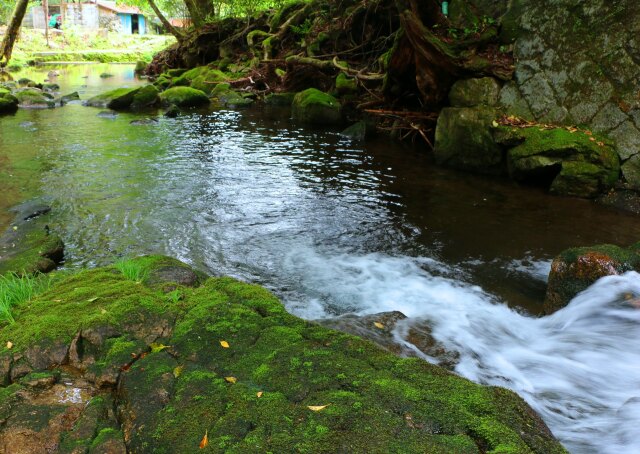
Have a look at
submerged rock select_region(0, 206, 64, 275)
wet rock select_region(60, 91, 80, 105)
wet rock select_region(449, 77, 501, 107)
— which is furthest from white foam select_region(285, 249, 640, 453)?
wet rock select_region(60, 91, 80, 105)

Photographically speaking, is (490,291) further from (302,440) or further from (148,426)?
(148,426)

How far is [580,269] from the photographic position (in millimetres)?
5098

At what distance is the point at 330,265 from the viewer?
6184mm

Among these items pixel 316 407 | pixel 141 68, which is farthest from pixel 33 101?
pixel 316 407

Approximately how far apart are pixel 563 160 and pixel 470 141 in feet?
6.57

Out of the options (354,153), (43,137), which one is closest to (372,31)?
(354,153)

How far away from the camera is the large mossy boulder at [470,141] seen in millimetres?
9898

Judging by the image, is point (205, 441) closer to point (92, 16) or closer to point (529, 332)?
point (529, 332)

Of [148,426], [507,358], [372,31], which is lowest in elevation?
[507,358]

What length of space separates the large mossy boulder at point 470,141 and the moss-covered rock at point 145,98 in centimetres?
1345

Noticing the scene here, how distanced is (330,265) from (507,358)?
265cm

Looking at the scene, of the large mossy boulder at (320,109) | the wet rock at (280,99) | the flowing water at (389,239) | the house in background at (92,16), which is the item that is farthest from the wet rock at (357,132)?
the house in background at (92,16)

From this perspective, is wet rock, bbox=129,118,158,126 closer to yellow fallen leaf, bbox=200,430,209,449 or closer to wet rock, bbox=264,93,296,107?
wet rock, bbox=264,93,296,107

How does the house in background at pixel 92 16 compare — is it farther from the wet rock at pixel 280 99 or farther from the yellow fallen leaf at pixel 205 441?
the yellow fallen leaf at pixel 205 441
